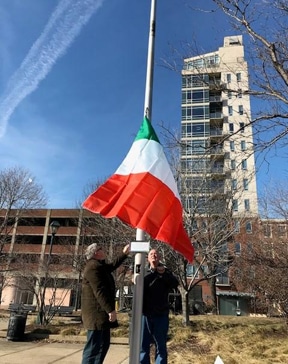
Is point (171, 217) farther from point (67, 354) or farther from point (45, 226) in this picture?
point (45, 226)

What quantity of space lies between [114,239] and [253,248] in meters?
7.35

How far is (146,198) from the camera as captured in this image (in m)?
4.11

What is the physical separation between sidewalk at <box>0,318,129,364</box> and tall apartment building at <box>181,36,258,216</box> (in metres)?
5.13

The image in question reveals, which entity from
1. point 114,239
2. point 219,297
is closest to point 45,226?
point 219,297

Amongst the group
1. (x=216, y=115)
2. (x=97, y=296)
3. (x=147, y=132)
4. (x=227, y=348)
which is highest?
(x=216, y=115)

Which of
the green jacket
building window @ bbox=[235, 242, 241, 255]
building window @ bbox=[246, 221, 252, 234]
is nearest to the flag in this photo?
the green jacket

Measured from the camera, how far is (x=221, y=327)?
41.0ft

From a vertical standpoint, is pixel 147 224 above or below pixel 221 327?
above

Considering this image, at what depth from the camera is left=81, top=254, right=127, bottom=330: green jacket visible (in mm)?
4648

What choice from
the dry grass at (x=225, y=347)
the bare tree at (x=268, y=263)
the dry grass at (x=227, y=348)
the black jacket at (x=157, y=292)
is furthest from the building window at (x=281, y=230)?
the black jacket at (x=157, y=292)

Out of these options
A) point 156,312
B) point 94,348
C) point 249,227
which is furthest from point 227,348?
point 249,227

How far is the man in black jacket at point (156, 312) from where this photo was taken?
4922 millimetres

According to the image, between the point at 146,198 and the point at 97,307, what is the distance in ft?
5.80

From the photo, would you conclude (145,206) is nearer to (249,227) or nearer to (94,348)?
(94,348)
